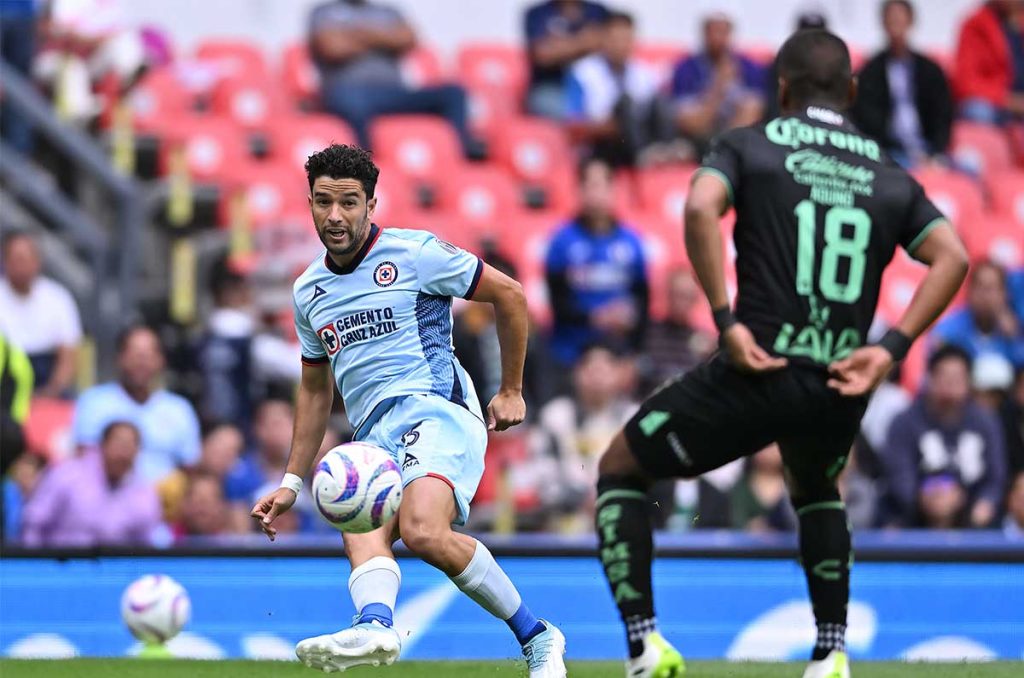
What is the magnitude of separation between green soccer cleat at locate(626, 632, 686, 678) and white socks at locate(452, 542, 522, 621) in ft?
1.88

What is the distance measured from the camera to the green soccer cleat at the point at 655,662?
17.8 ft

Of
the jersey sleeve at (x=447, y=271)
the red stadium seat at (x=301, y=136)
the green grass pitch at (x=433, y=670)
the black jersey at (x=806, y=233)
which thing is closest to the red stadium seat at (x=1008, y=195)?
the red stadium seat at (x=301, y=136)

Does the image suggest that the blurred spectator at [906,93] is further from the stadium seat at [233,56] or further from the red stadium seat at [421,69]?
the stadium seat at [233,56]

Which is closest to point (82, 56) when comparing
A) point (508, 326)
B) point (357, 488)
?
point (508, 326)

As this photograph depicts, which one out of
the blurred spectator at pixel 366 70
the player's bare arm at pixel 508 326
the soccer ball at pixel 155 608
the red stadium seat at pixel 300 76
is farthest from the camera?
the red stadium seat at pixel 300 76

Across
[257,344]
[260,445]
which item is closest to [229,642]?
[260,445]

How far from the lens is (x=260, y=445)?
34.7 ft

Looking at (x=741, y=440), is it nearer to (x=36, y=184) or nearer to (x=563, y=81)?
(x=36, y=184)

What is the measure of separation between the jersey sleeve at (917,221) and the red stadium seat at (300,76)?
383 inches

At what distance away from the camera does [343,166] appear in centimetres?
593

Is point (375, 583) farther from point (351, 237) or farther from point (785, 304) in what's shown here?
point (785, 304)

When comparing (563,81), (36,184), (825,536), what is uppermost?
(563,81)

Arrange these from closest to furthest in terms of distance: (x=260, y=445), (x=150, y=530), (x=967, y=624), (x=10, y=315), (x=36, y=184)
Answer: (x=967, y=624) < (x=150, y=530) < (x=260, y=445) < (x=10, y=315) < (x=36, y=184)

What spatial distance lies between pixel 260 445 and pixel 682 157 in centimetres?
509
